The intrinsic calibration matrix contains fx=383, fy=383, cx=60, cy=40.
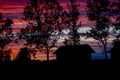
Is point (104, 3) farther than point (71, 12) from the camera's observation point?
No

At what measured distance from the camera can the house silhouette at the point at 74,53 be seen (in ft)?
200

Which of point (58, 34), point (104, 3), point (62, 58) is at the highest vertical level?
point (104, 3)

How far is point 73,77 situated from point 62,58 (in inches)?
1157

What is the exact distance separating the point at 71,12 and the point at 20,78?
3605cm

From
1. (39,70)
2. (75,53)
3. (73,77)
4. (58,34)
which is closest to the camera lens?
(73,77)

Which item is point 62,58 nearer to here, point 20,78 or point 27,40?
point 27,40

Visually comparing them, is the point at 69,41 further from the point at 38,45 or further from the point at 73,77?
the point at 73,77

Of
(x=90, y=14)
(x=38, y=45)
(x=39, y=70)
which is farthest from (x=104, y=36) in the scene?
(x=39, y=70)

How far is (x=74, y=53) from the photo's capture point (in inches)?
2409

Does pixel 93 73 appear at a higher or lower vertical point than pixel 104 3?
lower

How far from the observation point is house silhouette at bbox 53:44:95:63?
60.8 metres

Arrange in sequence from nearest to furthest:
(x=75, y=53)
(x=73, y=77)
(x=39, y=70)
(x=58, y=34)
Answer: (x=73, y=77) < (x=39, y=70) < (x=75, y=53) < (x=58, y=34)

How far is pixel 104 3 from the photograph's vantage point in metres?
64.7

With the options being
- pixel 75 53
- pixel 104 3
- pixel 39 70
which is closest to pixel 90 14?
pixel 104 3
